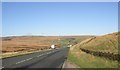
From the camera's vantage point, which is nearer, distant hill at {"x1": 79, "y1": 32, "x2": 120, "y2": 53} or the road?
the road

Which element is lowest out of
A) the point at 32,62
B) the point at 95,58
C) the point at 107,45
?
the point at 32,62

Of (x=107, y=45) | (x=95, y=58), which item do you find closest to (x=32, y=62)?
(x=95, y=58)

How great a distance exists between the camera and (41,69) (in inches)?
904

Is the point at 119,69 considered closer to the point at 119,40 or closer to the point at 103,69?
the point at 103,69

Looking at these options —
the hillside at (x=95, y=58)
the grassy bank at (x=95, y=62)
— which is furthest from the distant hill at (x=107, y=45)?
the grassy bank at (x=95, y=62)

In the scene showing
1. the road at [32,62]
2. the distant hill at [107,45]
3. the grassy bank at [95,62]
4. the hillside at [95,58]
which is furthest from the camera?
the distant hill at [107,45]

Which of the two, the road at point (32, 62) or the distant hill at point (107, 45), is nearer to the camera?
the road at point (32, 62)

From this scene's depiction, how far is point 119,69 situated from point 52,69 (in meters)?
6.00

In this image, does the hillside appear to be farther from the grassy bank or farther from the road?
the road

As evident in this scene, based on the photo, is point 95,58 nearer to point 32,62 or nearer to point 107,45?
point 32,62

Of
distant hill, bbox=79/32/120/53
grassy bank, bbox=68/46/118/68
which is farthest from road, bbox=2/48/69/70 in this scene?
distant hill, bbox=79/32/120/53

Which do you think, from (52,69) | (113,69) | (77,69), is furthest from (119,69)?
(52,69)

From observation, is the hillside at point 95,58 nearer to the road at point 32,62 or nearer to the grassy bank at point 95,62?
the grassy bank at point 95,62

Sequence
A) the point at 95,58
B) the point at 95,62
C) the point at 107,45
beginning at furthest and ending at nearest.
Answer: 1. the point at 107,45
2. the point at 95,58
3. the point at 95,62
